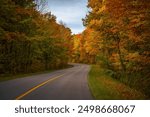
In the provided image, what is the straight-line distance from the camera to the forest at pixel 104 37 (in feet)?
51.8

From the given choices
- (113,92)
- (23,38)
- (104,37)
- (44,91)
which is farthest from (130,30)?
(23,38)

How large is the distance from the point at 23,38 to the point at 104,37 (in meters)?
9.06

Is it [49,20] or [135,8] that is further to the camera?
[49,20]

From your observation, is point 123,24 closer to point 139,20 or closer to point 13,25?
point 139,20

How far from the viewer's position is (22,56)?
36.8 m

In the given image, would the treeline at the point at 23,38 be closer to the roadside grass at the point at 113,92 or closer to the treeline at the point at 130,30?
the treeline at the point at 130,30

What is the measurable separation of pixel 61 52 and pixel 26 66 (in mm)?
13414

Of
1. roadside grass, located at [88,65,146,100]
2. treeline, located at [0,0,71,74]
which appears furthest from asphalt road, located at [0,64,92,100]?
treeline, located at [0,0,71,74]

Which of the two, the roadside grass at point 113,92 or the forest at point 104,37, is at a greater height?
the forest at point 104,37

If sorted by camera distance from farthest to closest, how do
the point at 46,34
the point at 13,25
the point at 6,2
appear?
the point at 46,34, the point at 13,25, the point at 6,2

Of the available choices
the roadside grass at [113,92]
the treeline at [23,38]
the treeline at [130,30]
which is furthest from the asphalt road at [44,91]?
the treeline at [23,38]

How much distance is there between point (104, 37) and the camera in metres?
25.7

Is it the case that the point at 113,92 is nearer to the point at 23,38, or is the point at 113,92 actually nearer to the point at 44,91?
the point at 44,91

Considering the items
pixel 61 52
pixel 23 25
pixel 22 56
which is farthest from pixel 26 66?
pixel 61 52
